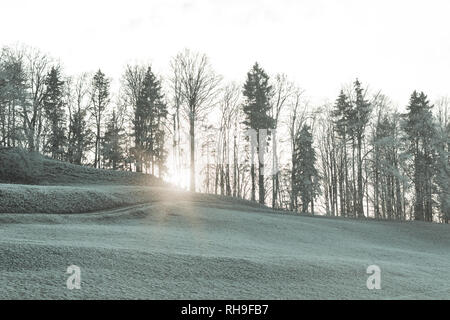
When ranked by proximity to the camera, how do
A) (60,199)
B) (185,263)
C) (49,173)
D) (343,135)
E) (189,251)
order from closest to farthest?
(185,263), (189,251), (60,199), (49,173), (343,135)

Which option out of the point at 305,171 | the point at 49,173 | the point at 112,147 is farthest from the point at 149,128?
the point at 305,171

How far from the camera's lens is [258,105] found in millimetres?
35031

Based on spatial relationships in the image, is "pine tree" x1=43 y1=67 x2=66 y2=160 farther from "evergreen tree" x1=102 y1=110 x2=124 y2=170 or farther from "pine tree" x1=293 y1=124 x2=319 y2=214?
"pine tree" x1=293 y1=124 x2=319 y2=214

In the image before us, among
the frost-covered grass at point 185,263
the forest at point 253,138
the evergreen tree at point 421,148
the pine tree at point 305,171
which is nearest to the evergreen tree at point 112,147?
the forest at point 253,138

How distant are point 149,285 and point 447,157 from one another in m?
33.2

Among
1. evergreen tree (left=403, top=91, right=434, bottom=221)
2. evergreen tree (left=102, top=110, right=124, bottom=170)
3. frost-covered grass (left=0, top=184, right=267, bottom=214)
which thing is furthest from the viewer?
evergreen tree (left=102, top=110, right=124, bottom=170)

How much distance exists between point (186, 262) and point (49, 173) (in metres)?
20.9

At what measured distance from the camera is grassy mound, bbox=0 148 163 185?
78.7ft

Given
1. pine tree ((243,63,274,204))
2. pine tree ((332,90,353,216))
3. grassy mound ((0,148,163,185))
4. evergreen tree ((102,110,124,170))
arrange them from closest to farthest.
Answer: grassy mound ((0,148,163,185)) → pine tree ((243,63,274,204)) → pine tree ((332,90,353,216)) → evergreen tree ((102,110,124,170))

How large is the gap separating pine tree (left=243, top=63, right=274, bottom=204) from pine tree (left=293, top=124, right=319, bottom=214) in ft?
11.1

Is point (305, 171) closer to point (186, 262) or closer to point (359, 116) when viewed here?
point (359, 116)

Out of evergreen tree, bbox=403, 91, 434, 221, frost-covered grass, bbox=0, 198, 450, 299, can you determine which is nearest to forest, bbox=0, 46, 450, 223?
evergreen tree, bbox=403, 91, 434, 221
